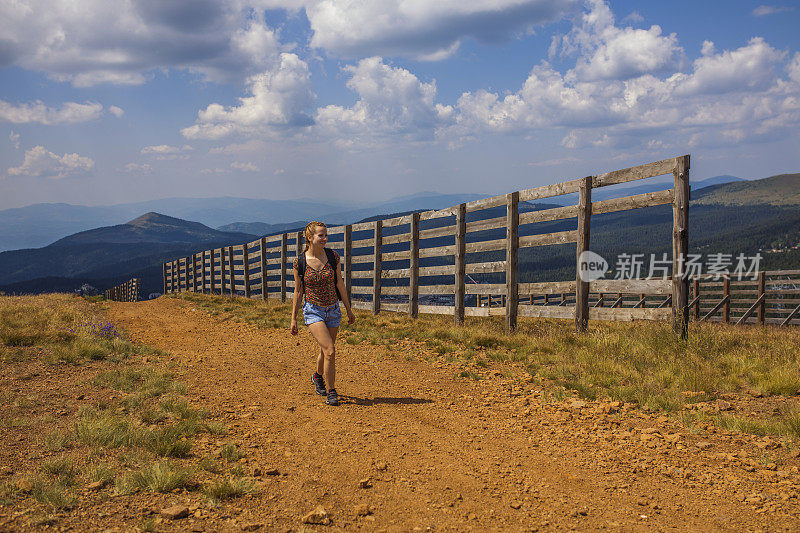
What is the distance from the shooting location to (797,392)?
19.3 feet

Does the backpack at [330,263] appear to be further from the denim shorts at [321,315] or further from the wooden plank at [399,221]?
the wooden plank at [399,221]

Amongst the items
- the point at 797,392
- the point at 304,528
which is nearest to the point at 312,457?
the point at 304,528

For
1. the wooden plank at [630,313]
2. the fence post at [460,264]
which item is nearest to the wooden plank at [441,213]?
the fence post at [460,264]

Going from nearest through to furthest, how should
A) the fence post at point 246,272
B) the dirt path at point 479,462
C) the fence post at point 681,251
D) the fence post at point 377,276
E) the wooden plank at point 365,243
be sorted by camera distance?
the dirt path at point 479,462, the fence post at point 681,251, the fence post at point 377,276, the wooden plank at point 365,243, the fence post at point 246,272

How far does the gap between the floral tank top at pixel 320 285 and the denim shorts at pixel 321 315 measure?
5 centimetres

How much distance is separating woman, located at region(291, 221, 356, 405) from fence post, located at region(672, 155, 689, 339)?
540 centimetres

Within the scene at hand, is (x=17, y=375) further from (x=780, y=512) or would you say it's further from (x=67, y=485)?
(x=780, y=512)

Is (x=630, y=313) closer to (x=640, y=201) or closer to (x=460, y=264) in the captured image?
(x=640, y=201)

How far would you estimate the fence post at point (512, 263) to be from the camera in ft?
35.8

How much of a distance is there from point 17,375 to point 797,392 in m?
9.46

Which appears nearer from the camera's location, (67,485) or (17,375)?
(67,485)

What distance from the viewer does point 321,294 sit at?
643 cm

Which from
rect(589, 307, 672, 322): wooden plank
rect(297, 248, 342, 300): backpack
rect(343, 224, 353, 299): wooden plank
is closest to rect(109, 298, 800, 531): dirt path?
rect(297, 248, 342, 300): backpack

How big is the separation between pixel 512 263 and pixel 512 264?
0.03 meters
